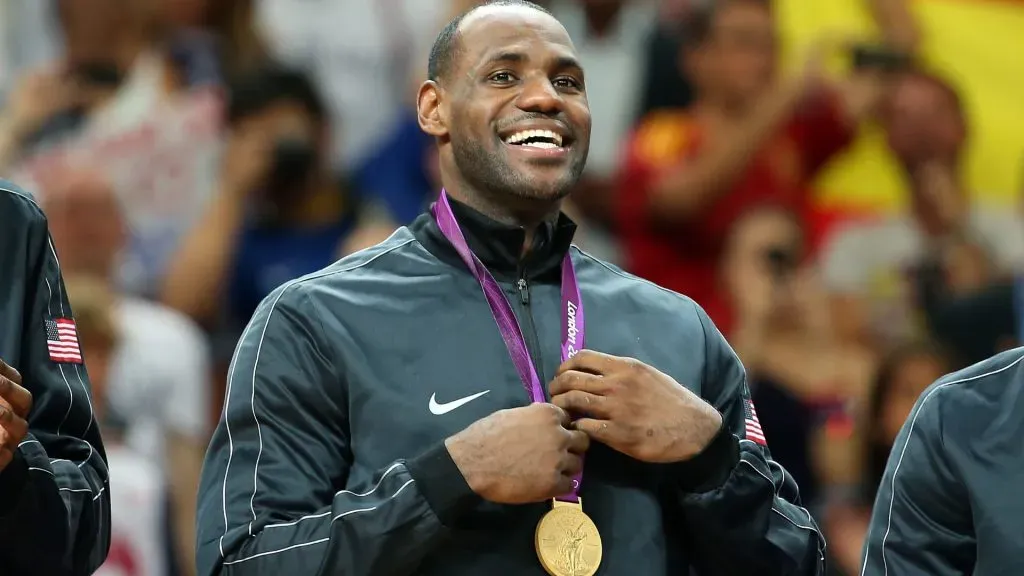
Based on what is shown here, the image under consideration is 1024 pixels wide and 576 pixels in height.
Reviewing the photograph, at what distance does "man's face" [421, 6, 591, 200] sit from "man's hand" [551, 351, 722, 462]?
45 cm

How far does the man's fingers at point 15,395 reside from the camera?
3.24 meters

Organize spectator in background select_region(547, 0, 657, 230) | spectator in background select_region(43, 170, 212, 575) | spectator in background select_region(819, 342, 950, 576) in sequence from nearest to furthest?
1. spectator in background select_region(819, 342, 950, 576)
2. spectator in background select_region(43, 170, 212, 575)
3. spectator in background select_region(547, 0, 657, 230)

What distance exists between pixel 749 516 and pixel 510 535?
47 cm

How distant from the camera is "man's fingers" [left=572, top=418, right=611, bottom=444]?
3.50m

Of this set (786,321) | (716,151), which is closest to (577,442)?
(786,321)

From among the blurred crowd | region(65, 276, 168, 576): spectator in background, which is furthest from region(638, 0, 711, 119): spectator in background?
region(65, 276, 168, 576): spectator in background

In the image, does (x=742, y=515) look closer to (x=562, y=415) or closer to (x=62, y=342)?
(x=562, y=415)

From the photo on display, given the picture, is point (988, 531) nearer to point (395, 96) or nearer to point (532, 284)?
point (532, 284)

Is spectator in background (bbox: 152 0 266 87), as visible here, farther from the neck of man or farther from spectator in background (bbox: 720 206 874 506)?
the neck of man

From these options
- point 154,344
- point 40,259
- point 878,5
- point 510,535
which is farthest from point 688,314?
point 878,5

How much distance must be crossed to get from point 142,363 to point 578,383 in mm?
3707

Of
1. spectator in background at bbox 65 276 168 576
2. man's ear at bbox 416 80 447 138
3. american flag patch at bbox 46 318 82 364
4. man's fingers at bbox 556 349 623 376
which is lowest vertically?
spectator in background at bbox 65 276 168 576

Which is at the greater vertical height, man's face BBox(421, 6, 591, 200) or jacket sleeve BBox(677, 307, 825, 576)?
man's face BBox(421, 6, 591, 200)

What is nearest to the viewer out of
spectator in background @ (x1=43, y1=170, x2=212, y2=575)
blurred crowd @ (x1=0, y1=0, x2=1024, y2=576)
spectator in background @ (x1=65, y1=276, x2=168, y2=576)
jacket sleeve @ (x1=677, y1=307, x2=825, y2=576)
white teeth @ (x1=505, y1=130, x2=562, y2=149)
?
jacket sleeve @ (x1=677, y1=307, x2=825, y2=576)
